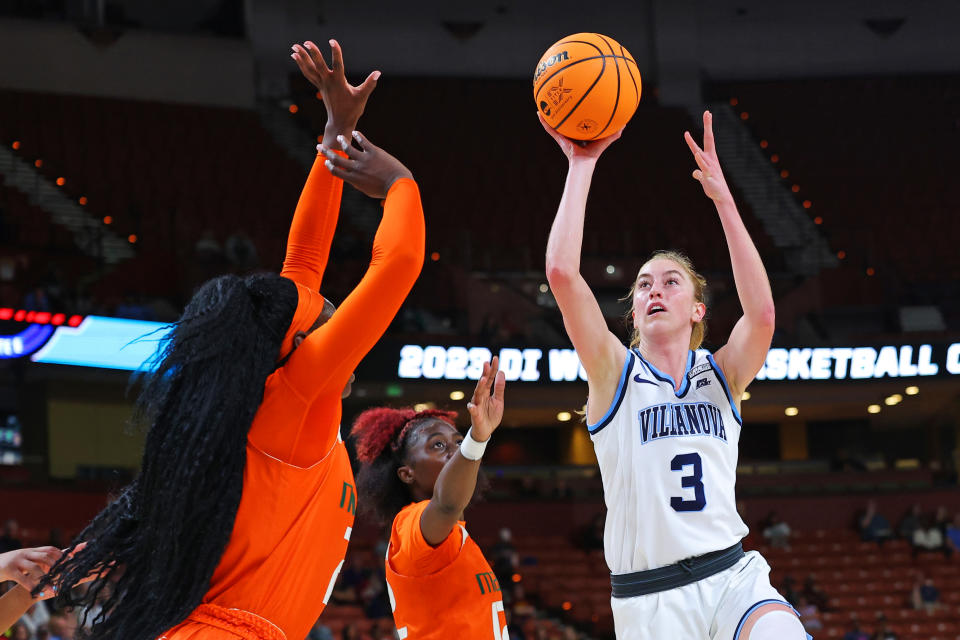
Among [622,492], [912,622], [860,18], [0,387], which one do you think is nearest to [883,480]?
[912,622]

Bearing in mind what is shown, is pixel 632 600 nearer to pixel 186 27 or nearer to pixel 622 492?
pixel 622 492

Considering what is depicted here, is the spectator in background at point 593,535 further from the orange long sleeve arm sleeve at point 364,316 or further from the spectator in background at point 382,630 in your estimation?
the orange long sleeve arm sleeve at point 364,316

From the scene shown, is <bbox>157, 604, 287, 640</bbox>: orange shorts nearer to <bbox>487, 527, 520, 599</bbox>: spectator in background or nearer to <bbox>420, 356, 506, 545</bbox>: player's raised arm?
<bbox>420, 356, 506, 545</bbox>: player's raised arm

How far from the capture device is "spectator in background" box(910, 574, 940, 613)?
15.1m

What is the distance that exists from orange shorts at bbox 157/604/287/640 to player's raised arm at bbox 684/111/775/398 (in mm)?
1769

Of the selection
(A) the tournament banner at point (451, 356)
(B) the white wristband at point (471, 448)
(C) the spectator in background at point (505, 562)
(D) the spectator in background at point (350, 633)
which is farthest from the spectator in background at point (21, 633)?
(B) the white wristband at point (471, 448)

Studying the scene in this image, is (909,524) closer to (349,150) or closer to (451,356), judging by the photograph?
(451,356)

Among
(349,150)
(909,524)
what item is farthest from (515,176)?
(349,150)

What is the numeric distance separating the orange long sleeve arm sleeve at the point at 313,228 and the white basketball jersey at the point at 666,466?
1033 mm

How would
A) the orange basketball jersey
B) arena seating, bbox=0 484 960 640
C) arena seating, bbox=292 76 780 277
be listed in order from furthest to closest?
arena seating, bbox=292 76 780 277, arena seating, bbox=0 484 960 640, the orange basketball jersey

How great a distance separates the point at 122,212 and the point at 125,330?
3.55 m

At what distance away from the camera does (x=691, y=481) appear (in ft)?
11.1

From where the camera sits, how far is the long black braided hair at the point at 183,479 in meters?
2.47

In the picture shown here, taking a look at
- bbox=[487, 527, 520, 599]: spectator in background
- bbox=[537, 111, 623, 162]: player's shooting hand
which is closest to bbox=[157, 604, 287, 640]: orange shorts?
bbox=[537, 111, 623, 162]: player's shooting hand
